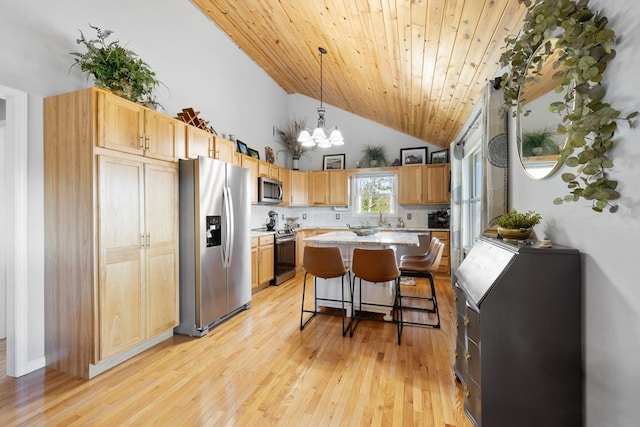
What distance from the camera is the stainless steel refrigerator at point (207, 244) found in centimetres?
289

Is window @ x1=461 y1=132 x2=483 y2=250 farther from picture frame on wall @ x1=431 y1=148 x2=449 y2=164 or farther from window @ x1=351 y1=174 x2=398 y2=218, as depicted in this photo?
window @ x1=351 y1=174 x2=398 y2=218

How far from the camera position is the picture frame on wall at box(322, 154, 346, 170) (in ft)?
21.5

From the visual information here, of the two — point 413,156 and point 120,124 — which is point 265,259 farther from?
point 413,156

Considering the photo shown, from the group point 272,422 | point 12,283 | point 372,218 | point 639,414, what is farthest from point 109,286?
point 372,218

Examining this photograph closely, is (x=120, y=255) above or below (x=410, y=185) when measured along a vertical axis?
below

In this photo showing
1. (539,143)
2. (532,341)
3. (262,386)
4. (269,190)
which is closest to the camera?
(532,341)

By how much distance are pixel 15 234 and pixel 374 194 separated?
5.41 meters

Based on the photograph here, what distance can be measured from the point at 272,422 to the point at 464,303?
1.40 metres

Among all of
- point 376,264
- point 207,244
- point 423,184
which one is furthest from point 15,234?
point 423,184

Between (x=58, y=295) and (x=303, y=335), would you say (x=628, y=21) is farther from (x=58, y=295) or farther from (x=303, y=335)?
(x=58, y=295)

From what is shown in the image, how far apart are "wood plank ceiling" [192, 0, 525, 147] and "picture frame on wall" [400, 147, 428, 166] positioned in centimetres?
32

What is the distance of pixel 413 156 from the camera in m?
6.06

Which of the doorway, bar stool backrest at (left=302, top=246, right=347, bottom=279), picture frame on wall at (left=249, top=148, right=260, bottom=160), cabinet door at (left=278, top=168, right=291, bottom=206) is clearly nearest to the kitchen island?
bar stool backrest at (left=302, top=246, right=347, bottom=279)

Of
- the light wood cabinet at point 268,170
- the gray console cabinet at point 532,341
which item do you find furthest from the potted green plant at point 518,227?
the light wood cabinet at point 268,170
